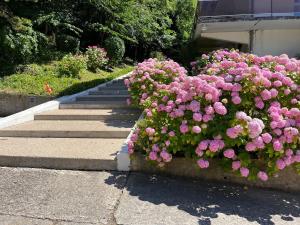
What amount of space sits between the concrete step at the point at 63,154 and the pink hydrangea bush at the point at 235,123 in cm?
53

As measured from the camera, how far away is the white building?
1147 centimetres

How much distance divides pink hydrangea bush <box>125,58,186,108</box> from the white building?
5406 millimetres

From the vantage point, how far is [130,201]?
12.8ft

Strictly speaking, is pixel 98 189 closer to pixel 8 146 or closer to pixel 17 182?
pixel 17 182

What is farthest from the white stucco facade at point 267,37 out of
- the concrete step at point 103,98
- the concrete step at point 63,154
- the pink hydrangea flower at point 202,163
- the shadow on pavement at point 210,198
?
the pink hydrangea flower at point 202,163

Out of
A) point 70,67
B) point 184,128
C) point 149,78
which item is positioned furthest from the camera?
point 70,67

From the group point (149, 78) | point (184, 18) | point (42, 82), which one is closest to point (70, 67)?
point (42, 82)

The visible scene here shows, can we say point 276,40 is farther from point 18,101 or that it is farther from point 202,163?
point 202,163

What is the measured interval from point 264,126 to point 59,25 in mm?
11789

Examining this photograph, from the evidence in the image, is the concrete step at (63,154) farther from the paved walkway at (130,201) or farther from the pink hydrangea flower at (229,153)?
the pink hydrangea flower at (229,153)

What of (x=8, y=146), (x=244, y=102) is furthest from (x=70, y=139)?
(x=244, y=102)

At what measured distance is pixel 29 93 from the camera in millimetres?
9297

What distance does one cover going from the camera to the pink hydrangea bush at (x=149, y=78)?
6523 mm

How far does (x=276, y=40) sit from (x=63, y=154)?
425 inches
